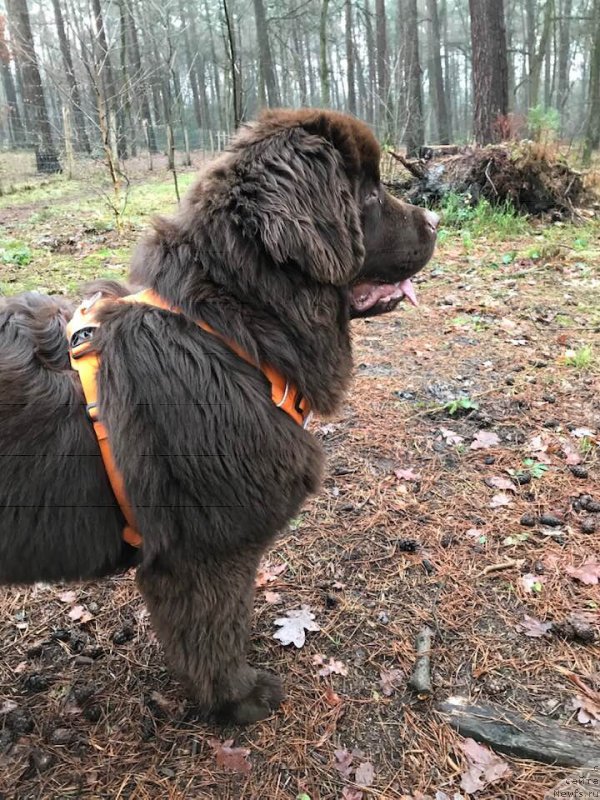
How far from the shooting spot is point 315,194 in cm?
186

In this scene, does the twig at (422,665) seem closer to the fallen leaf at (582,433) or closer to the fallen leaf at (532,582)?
the fallen leaf at (532,582)

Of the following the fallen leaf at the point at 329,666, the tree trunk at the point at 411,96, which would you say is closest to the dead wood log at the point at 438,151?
the tree trunk at the point at 411,96

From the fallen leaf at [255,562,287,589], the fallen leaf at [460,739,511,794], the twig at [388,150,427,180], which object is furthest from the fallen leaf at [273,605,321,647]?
the twig at [388,150,427,180]

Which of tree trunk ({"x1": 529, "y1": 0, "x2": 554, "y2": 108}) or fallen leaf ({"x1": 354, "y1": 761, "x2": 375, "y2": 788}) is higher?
tree trunk ({"x1": 529, "y1": 0, "x2": 554, "y2": 108})

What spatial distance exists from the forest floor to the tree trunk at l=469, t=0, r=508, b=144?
6.87 m

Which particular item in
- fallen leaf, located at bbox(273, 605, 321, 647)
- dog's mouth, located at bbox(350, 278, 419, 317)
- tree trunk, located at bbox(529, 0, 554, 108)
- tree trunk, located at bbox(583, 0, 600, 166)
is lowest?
fallen leaf, located at bbox(273, 605, 321, 647)

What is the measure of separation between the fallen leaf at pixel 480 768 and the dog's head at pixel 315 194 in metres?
1.62

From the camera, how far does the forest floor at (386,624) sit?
197 cm

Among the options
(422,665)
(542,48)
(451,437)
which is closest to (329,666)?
(422,665)

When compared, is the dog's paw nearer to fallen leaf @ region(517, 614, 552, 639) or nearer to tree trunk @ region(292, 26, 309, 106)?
fallen leaf @ region(517, 614, 552, 639)

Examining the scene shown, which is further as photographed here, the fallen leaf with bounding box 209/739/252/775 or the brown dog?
the fallen leaf with bounding box 209/739/252/775

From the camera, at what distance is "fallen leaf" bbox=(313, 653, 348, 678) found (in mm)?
2297

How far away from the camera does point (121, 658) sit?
7.97 feet

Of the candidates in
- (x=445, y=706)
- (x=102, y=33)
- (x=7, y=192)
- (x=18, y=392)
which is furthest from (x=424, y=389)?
(x=7, y=192)
